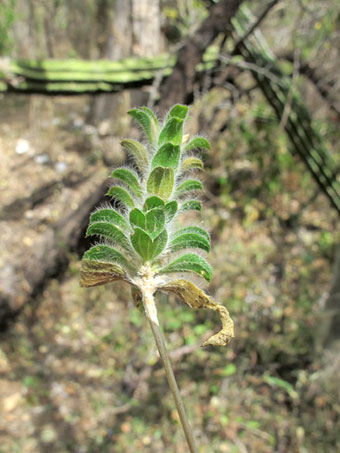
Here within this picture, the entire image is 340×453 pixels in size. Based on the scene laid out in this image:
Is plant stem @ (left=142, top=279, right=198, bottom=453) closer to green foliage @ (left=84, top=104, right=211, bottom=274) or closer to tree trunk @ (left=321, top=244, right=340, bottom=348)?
green foliage @ (left=84, top=104, right=211, bottom=274)

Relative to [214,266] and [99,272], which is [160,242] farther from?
[214,266]

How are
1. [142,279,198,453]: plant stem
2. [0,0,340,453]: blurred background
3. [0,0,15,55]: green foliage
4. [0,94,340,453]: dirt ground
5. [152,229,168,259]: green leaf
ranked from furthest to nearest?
1. [0,0,15,55]: green foliage
2. [0,94,340,453]: dirt ground
3. [0,0,340,453]: blurred background
4. [152,229,168,259]: green leaf
5. [142,279,198,453]: plant stem

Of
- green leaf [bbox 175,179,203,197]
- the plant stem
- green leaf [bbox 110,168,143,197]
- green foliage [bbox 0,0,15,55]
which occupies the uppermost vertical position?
green foliage [bbox 0,0,15,55]

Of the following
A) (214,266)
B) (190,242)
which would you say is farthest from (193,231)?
(214,266)

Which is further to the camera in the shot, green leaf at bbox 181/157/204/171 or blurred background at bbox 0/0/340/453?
blurred background at bbox 0/0/340/453

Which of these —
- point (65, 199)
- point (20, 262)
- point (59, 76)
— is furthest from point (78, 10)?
point (20, 262)

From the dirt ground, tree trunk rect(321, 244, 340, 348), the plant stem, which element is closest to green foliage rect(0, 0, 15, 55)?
the dirt ground
